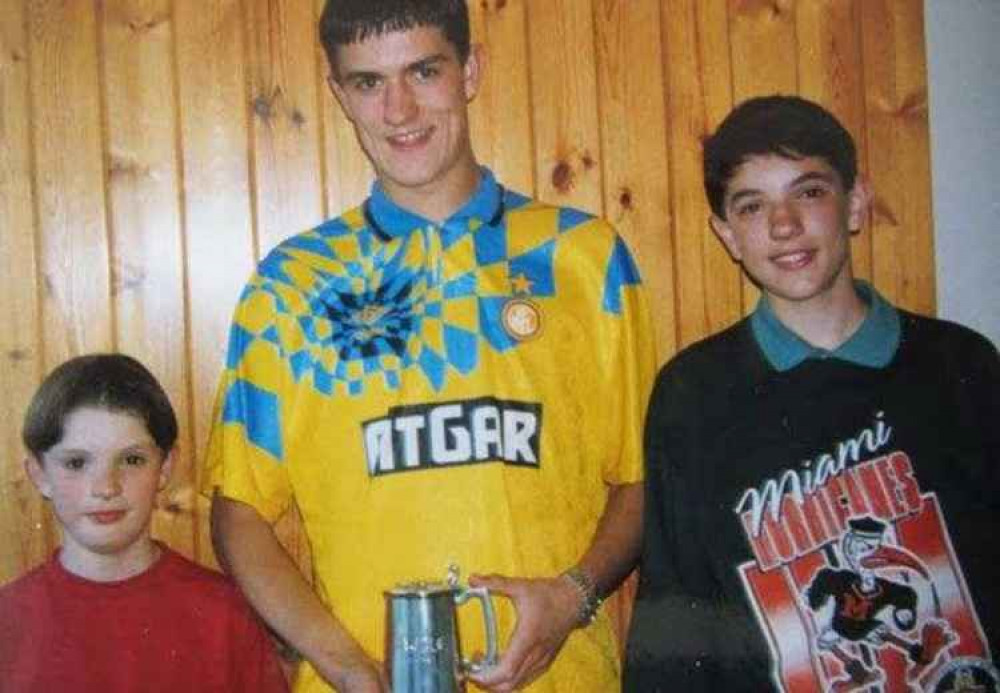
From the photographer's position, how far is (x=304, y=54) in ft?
4.69

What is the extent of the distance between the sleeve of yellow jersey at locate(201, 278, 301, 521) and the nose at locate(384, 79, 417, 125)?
0.26 meters

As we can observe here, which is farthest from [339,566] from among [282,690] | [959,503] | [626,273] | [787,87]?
[787,87]

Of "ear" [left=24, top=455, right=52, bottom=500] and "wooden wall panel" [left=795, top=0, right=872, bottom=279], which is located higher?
"wooden wall panel" [left=795, top=0, right=872, bottom=279]

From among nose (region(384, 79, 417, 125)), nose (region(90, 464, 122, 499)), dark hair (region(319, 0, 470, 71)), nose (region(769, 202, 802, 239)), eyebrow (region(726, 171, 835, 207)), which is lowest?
nose (region(90, 464, 122, 499))

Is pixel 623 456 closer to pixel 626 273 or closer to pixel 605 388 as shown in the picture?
pixel 605 388

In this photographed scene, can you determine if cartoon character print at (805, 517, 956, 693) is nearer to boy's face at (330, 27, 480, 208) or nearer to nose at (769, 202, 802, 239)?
nose at (769, 202, 802, 239)

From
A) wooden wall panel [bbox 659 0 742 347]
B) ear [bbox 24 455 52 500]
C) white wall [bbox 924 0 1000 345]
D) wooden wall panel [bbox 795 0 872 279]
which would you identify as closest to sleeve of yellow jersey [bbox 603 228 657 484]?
wooden wall panel [bbox 659 0 742 347]

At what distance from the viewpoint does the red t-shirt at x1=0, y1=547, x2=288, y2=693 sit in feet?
3.89

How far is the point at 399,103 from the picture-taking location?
1193 mm

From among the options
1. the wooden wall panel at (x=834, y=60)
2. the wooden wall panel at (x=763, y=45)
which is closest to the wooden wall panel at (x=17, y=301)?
the wooden wall panel at (x=763, y=45)

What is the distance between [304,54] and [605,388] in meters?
0.64

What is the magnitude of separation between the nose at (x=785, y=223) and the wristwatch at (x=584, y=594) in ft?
1.51

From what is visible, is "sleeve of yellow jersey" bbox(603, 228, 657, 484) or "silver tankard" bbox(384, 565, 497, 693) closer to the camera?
"silver tankard" bbox(384, 565, 497, 693)

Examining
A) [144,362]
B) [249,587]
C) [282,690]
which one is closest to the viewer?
[249,587]
